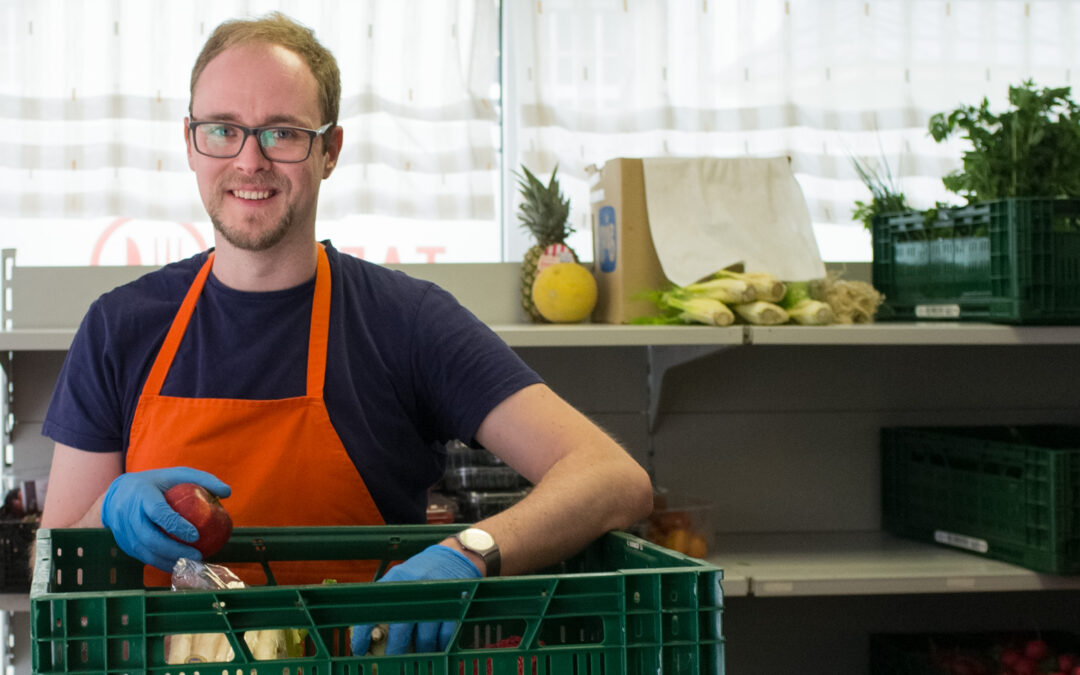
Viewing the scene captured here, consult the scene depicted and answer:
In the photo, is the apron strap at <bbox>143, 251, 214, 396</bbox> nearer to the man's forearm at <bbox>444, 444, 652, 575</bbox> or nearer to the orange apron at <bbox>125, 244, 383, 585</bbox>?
the orange apron at <bbox>125, 244, 383, 585</bbox>

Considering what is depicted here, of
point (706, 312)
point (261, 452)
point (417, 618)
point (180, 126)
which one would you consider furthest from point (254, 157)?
point (180, 126)

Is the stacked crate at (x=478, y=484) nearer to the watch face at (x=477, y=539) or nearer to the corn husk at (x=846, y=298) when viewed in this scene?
the corn husk at (x=846, y=298)

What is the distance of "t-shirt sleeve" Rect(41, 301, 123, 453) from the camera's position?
1594 mm

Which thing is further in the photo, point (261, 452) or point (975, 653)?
point (975, 653)

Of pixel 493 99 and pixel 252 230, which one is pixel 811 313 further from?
pixel 493 99

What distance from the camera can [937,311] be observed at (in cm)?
278

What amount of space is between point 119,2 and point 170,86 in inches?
14.8

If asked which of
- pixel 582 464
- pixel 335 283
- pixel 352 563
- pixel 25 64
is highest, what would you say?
pixel 25 64

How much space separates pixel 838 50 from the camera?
4.51 m

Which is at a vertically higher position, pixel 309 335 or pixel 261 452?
pixel 309 335

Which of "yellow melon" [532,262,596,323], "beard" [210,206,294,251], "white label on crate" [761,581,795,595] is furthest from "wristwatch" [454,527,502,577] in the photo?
"yellow melon" [532,262,596,323]

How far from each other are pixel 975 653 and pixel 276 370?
221 centimetres

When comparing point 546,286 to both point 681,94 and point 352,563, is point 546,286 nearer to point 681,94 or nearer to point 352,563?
point 352,563

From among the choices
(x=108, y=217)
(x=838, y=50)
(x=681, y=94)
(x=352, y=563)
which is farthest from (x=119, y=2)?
(x=352, y=563)
